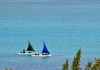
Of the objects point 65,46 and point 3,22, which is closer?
point 65,46

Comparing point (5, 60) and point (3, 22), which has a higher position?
point (3, 22)

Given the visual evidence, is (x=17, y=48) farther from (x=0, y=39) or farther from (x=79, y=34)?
(x=79, y=34)

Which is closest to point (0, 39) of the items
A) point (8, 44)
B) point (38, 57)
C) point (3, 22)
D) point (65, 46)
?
point (8, 44)

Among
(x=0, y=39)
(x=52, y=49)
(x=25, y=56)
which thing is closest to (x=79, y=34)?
(x=0, y=39)

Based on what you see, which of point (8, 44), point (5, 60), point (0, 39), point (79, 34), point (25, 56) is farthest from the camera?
point (79, 34)

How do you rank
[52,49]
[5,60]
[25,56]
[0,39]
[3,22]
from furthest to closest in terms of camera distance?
1. [3,22]
2. [0,39]
3. [52,49]
4. [25,56]
5. [5,60]

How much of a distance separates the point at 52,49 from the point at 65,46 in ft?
8.46

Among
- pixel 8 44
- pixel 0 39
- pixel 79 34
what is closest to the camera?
pixel 8 44

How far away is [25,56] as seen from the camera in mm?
54438

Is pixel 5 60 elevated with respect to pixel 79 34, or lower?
lower

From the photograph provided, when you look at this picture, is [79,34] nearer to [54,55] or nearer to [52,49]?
[52,49]

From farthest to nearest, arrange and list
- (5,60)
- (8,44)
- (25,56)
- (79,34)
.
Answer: (79,34), (8,44), (25,56), (5,60)

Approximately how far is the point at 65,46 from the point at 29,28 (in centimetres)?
2297

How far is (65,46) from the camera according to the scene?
60.6 metres
